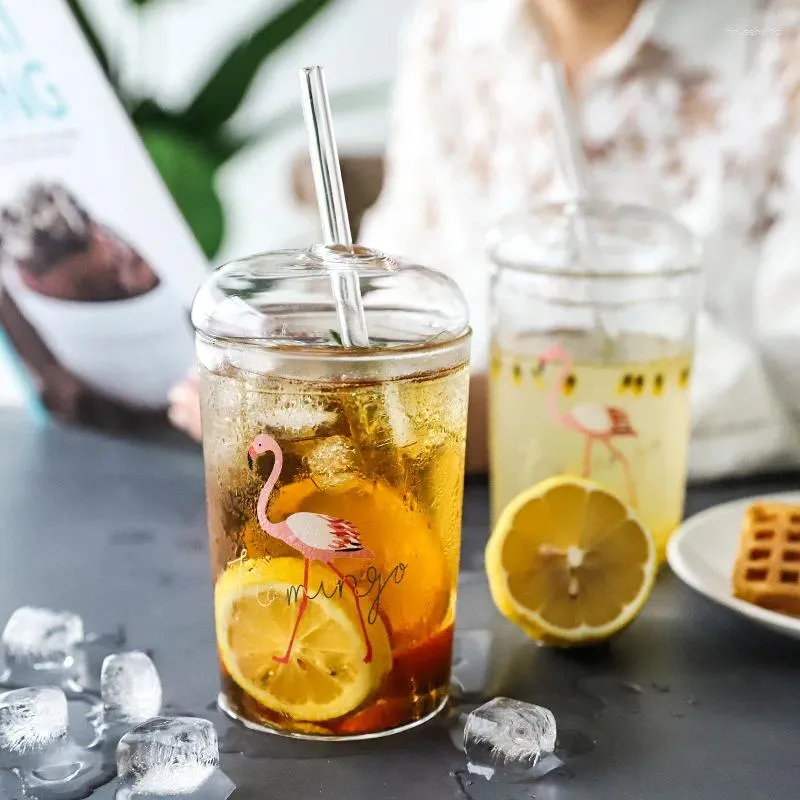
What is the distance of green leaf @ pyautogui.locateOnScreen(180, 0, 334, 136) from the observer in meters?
1.72

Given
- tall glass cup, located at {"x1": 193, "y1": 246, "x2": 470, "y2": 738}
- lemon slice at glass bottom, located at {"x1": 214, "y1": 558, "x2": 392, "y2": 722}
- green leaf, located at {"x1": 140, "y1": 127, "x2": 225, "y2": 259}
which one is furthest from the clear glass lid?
green leaf, located at {"x1": 140, "y1": 127, "x2": 225, "y2": 259}

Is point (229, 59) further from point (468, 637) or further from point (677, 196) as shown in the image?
point (468, 637)

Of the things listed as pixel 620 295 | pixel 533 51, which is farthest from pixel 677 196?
pixel 620 295

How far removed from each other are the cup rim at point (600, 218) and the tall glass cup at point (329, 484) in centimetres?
26

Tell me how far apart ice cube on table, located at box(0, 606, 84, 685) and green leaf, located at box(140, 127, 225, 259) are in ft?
3.39

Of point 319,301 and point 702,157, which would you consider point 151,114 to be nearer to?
point 702,157

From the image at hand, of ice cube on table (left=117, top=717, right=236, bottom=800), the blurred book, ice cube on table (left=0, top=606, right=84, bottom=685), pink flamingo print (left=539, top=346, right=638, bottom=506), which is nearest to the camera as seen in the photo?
ice cube on table (left=117, top=717, right=236, bottom=800)

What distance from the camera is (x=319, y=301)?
0.60 m

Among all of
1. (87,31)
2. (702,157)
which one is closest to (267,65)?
(87,31)

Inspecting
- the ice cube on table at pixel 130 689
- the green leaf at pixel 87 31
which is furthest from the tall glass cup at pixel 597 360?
the green leaf at pixel 87 31

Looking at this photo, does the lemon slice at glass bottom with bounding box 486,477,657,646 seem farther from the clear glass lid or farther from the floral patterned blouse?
the floral patterned blouse

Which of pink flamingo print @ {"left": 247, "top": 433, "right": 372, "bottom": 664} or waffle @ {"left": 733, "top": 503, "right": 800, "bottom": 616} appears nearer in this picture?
pink flamingo print @ {"left": 247, "top": 433, "right": 372, "bottom": 664}

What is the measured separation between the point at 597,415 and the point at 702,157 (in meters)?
0.55

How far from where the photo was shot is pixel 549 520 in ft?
2.41
